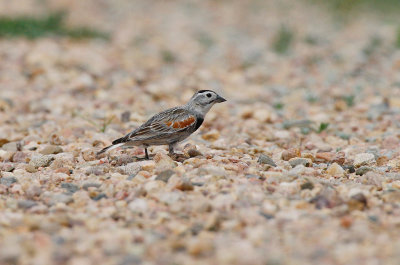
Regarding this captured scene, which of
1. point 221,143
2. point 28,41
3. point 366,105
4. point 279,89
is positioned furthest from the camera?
point 28,41

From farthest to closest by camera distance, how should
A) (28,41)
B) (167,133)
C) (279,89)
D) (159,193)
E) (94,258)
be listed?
(28,41), (279,89), (167,133), (159,193), (94,258)

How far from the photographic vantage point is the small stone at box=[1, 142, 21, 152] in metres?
7.96

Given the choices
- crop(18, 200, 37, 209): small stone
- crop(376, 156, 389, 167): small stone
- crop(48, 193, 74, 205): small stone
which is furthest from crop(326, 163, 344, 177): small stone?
crop(18, 200, 37, 209): small stone

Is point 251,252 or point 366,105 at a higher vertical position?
point 366,105

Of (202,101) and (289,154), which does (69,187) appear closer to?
(202,101)

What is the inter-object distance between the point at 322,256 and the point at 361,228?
23.8 inches

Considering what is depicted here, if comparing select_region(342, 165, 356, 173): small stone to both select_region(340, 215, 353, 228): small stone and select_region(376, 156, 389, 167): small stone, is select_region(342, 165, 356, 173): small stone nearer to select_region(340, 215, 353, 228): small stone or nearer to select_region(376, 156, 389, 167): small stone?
select_region(376, 156, 389, 167): small stone

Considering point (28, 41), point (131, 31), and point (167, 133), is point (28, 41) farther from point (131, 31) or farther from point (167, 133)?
point (167, 133)

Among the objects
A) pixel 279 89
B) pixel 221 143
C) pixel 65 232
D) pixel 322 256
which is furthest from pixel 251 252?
pixel 279 89

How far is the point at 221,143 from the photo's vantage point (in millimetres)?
8414

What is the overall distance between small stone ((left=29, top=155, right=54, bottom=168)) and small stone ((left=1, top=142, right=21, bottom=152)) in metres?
0.90

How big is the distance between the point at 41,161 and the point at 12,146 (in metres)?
1.13

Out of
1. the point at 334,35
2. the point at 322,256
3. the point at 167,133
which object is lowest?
the point at 322,256

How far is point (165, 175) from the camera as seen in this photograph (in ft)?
19.5
